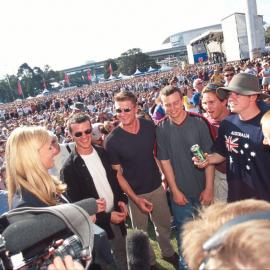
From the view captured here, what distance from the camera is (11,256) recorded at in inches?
50.7

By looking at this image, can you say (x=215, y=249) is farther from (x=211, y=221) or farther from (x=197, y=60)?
(x=197, y=60)

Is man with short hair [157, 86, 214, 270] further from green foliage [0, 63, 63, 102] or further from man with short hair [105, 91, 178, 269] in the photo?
green foliage [0, 63, 63, 102]

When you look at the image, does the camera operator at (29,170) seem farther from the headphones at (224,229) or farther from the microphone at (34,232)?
the headphones at (224,229)

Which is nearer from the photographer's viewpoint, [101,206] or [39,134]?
[39,134]

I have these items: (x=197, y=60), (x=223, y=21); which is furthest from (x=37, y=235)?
(x=197, y=60)

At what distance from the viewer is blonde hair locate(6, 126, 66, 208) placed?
2145mm

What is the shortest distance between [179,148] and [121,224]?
112cm

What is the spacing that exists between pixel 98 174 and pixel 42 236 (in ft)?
7.57

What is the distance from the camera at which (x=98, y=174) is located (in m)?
3.56

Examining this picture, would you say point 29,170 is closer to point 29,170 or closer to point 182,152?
point 29,170

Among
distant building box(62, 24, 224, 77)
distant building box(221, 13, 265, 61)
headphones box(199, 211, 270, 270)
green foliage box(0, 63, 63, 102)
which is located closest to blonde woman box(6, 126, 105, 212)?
headphones box(199, 211, 270, 270)

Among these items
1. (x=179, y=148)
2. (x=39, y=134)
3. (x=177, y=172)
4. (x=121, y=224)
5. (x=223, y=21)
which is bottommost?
(x=121, y=224)

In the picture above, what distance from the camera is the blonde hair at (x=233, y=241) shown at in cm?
78

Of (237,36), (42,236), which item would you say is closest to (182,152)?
(42,236)
